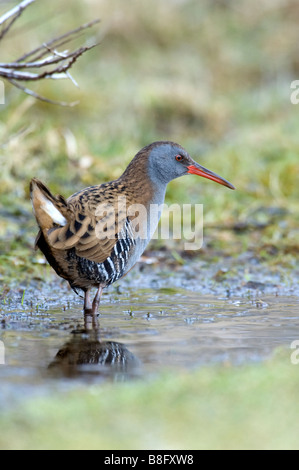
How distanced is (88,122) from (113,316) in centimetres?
598

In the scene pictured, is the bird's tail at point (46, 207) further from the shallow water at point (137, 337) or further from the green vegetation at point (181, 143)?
the green vegetation at point (181, 143)

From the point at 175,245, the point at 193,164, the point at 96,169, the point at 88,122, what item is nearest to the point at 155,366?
the point at 193,164

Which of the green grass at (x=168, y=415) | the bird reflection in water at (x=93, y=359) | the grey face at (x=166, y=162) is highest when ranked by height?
the grey face at (x=166, y=162)

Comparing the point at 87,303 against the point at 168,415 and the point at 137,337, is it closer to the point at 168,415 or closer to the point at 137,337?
the point at 137,337

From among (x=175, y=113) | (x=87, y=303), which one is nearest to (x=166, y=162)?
(x=87, y=303)

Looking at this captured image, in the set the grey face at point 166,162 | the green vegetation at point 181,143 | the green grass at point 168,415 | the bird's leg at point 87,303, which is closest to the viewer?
the green grass at point 168,415

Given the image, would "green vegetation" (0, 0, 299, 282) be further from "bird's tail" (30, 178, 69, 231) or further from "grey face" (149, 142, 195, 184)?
"bird's tail" (30, 178, 69, 231)

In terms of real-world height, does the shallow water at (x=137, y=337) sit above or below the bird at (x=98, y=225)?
below

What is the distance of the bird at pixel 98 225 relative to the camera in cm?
444

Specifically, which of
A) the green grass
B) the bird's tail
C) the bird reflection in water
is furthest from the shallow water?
the bird's tail

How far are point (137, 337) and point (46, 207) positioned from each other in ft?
2.97

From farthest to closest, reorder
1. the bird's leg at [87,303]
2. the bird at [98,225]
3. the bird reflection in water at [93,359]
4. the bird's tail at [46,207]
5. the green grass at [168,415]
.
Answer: the bird's leg at [87,303]
the bird at [98,225]
the bird's tail at [46,207]
the bird reflection in water at [93,359]
the green grass at [168,415]

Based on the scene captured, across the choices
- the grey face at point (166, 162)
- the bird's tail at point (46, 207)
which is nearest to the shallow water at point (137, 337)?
the bird's tail at point (46, 207)

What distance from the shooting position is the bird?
4.44 metres
